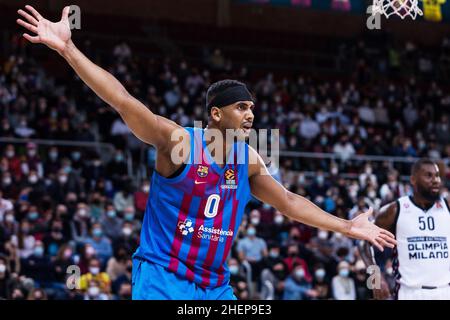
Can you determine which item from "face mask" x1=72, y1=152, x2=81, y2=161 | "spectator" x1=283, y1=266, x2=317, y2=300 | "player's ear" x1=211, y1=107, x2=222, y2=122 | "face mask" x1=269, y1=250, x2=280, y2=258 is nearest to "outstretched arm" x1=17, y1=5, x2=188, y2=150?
"player's ear" x1=211, y1=107, x2=222, y2=122

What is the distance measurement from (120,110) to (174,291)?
1209mm

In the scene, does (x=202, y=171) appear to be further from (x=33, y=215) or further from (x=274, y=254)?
(x=274, y=254)

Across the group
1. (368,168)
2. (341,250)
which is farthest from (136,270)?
(368,168)

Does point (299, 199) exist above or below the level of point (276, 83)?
below

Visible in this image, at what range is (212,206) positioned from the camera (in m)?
5.55

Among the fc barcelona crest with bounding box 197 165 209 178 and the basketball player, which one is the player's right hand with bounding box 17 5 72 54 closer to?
the basketball player

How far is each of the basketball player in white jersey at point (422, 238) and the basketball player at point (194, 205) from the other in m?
2.68

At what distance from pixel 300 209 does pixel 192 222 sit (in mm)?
905

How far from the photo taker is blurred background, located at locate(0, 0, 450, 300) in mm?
15469

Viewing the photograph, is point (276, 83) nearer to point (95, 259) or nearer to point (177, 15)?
point (177, 15)

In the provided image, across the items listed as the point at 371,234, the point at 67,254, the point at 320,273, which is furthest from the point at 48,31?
the point at 320,273

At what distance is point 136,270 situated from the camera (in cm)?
555

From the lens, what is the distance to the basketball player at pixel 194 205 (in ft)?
17.6

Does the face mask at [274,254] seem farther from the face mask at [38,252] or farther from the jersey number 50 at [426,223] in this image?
the jersey number 50 at [426,223]
